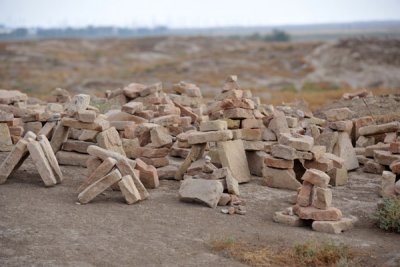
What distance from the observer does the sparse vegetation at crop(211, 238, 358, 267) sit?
8391mm

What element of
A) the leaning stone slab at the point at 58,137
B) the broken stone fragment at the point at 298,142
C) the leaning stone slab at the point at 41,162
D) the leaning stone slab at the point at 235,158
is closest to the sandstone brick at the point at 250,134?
the leaning stone slab at the point at 235,158

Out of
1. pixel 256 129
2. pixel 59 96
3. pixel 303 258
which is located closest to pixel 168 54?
pixel 59 96

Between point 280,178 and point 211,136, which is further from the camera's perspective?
point 211,136

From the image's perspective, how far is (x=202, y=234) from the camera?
30.9 feet

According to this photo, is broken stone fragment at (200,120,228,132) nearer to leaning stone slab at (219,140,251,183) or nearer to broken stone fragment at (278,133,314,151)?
leaning stone slab at (219,140,251,183)

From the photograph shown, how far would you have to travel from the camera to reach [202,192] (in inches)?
431

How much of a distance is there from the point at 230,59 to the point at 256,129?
46201 mm

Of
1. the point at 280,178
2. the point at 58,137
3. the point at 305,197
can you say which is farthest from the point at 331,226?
the point at 58,137

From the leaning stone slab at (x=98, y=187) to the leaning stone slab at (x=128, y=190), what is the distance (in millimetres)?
201

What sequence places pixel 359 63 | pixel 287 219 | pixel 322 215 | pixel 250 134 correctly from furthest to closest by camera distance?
1. pixel 359 63
2. pixel 250 134
3. pixel 287 219
4. pixel 322 215

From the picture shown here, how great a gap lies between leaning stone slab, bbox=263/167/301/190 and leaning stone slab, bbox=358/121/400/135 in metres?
4.43

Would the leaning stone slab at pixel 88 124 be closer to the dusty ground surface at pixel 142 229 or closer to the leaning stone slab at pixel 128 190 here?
the dusty ground surface at pixel 142 229

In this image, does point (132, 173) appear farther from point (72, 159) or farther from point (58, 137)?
point (58, 137)

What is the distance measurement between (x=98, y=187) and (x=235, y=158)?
11.4 ft
